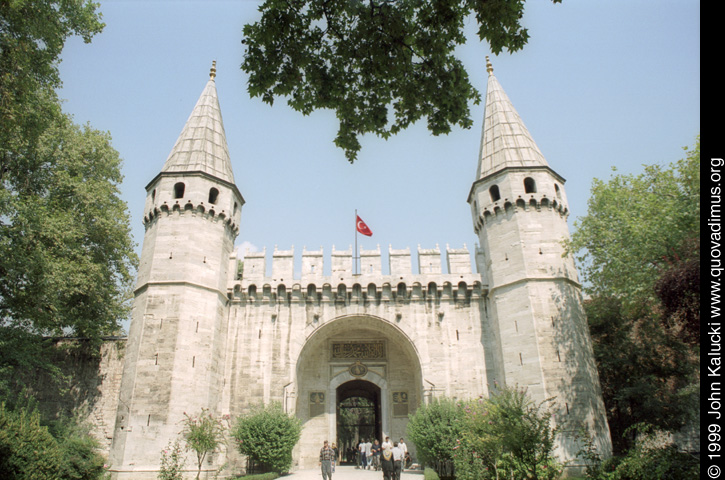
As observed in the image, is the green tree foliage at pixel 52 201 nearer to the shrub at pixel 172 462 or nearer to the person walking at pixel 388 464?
the shrub at pixel 172 462

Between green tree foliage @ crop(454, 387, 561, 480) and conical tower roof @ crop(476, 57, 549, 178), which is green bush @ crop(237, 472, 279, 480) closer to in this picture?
green tree foliage @ crop(454, 387, 561, 480)

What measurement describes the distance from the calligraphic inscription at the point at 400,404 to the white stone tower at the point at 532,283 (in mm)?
4466

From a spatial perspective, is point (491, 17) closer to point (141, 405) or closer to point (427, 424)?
point (427, 424)

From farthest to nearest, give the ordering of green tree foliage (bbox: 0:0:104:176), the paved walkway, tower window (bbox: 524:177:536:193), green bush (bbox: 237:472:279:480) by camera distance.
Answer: tower window (bbox: 524:177:536:193)
the paved walkway
green bush (bbox: 237:472:279:480)
green tree foliage (bbox: 0:0:104:176)

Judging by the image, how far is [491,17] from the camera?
5.91 m

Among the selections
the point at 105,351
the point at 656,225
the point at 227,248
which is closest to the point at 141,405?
the point at 105,351

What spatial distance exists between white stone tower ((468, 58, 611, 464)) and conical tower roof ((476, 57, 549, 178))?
0.19 ft

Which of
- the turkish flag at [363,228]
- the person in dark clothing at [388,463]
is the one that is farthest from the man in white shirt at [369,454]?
the turkish flag at [363,228]

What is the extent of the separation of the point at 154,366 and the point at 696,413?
20577 millimetres

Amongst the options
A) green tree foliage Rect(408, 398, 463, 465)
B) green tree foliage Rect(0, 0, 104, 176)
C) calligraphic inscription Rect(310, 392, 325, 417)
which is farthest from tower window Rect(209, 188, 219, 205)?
green tree foliage Rect(408, 398, 463, 465)

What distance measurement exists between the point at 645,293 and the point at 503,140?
9.08 meters

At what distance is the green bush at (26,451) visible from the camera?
10609 mm

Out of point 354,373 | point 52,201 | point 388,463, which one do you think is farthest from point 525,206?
point 52,201

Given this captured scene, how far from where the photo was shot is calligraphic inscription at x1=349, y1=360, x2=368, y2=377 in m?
20.9
